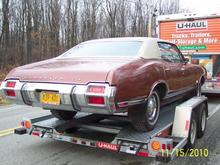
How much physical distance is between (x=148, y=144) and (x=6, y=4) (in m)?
30.2

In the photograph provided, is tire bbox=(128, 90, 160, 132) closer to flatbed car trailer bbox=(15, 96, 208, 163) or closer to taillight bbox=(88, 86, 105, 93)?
flatbed car trailer bbox=(15, 96, 208, 163)

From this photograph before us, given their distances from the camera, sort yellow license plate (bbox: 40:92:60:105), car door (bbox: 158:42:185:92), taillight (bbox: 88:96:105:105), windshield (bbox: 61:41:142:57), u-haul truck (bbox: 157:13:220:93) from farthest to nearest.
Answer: u-haul truck (bbox: 157:13:220:93) < car door (bbox: 158:42:185:92) < windshield (bbox: 61:41:142:57) < yellow license plate (bbox: 40:92:60:105) < taillight (bbox: 88:96:105:105)

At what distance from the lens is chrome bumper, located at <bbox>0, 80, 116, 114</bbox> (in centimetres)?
409

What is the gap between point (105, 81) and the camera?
413 centimetres

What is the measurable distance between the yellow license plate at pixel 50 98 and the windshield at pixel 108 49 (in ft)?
4.36

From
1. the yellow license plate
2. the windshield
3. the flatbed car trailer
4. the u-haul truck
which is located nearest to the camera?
Result: the flatbed car trailer

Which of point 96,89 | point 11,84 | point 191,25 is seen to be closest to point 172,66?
point 96,89

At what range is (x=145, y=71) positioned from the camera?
4.79 meters

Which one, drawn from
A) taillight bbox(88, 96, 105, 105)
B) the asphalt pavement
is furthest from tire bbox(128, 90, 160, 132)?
taillight bbox(88, 96, 105, 105)

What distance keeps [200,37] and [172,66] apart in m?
6.55

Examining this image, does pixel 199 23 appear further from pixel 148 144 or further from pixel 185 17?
pixel 148 144

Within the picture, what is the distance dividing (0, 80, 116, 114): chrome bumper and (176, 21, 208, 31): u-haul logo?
8.69 metres

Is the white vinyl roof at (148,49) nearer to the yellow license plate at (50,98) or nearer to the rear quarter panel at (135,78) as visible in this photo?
the rear quarter panel at (135,78)

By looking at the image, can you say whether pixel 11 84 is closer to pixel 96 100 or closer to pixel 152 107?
pixel 96 100
